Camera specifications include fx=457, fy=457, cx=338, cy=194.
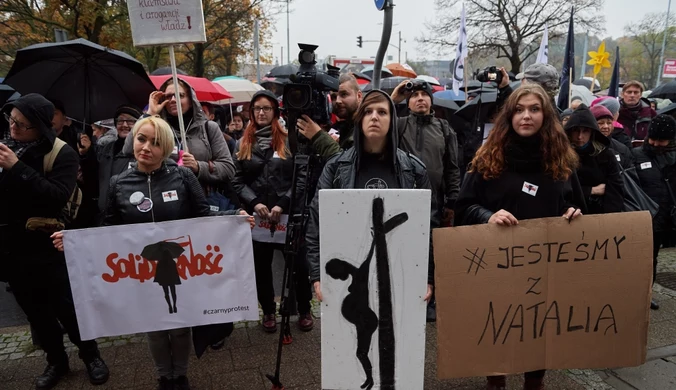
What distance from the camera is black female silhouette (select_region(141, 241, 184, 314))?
2721mm

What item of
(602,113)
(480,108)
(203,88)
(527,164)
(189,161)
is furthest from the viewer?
(203,88)

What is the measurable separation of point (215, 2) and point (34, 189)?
1661 centimetres

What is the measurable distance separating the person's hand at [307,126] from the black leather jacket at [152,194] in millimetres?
780

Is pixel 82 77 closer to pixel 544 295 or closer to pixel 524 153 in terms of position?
pixel 524 153

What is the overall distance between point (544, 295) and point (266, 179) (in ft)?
7.05

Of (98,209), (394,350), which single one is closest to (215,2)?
(98,209)

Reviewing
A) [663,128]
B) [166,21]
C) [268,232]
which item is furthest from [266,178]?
[663,128]

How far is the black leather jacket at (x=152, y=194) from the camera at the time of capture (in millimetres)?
2719

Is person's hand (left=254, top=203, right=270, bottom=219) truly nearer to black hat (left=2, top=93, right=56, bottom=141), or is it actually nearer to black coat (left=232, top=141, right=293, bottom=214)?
black coat (left=232, top=141, right=293, bottom=214)

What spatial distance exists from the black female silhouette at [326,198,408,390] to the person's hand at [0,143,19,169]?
1.98 meters

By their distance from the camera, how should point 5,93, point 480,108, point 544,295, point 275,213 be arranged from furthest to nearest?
point 5,93, point 480,108, point 275,213, point 544,295

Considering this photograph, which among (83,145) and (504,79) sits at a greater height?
(504,79)

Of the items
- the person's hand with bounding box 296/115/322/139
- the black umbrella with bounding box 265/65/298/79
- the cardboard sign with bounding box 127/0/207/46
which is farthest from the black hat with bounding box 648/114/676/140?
the black umbrella with bounding box 265/65/298/79

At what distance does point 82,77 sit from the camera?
13.7ft
